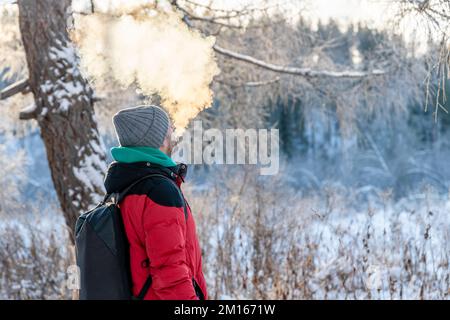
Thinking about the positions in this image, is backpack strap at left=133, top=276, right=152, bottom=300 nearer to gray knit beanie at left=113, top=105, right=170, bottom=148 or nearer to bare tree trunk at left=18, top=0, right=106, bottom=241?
→ gray knit beanie at left=113, top=105, right=170, bottom=148

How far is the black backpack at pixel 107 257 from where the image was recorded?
7.45 ft

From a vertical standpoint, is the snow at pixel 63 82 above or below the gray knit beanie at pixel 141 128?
above

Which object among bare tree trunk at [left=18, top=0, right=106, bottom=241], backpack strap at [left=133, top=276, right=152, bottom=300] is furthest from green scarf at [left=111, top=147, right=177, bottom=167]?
bare tree trunk at [left=18, top=0, right=106, bottom=241]

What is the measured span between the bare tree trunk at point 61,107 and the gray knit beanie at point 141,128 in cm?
259

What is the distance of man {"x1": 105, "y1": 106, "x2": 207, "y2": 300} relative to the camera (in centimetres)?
220

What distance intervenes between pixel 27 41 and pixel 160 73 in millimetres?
1653

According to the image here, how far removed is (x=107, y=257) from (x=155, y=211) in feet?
0.92

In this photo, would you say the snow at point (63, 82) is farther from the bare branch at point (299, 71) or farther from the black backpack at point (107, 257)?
the black backpack at point (107, 257)

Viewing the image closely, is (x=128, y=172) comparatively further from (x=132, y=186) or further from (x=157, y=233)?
(x=157, y=233)

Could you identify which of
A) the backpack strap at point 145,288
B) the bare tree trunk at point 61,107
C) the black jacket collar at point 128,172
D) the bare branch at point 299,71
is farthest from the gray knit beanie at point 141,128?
the bare branch at point 299,71

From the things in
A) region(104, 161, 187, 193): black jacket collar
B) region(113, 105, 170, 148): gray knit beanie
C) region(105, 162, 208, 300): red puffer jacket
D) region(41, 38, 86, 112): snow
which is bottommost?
region(105, 162, 208, 300): red puffer jacket

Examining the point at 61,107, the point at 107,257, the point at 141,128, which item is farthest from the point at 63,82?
the point at 107,257

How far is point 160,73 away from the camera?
160 inches

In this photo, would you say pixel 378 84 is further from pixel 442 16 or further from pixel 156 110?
pixel 156 110
